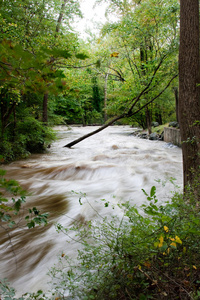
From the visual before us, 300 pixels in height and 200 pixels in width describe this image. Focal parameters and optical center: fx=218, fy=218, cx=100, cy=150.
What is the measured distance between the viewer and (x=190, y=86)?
4156mm

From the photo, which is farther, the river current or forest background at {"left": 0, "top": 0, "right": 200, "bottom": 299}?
the river current

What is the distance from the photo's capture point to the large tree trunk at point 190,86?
4094mm

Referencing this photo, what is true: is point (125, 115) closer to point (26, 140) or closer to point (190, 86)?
point (26, 140)

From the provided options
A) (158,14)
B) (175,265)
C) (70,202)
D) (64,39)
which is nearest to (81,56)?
(175,265)

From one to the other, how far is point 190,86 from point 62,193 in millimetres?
4041

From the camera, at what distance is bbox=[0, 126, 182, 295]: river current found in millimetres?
2971

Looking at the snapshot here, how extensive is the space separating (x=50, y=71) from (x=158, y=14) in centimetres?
1063

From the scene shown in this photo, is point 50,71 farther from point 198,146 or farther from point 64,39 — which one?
point 64,39

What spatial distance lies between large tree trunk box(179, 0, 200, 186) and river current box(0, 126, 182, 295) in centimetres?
93

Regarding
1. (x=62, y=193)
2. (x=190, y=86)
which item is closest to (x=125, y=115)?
(x=62, y=193)

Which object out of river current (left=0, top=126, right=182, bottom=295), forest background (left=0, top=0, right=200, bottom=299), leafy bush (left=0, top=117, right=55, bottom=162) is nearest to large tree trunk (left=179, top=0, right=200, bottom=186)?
forest background (left=0, top=0, right=200, bottom=299)

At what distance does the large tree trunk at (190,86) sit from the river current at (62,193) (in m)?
0.93

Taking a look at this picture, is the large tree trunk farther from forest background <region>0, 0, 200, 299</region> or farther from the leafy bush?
the leafy bush

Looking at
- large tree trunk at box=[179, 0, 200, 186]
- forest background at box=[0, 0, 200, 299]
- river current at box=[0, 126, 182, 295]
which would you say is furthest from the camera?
large tree trunk at box=[179, 0, 200, 186]
